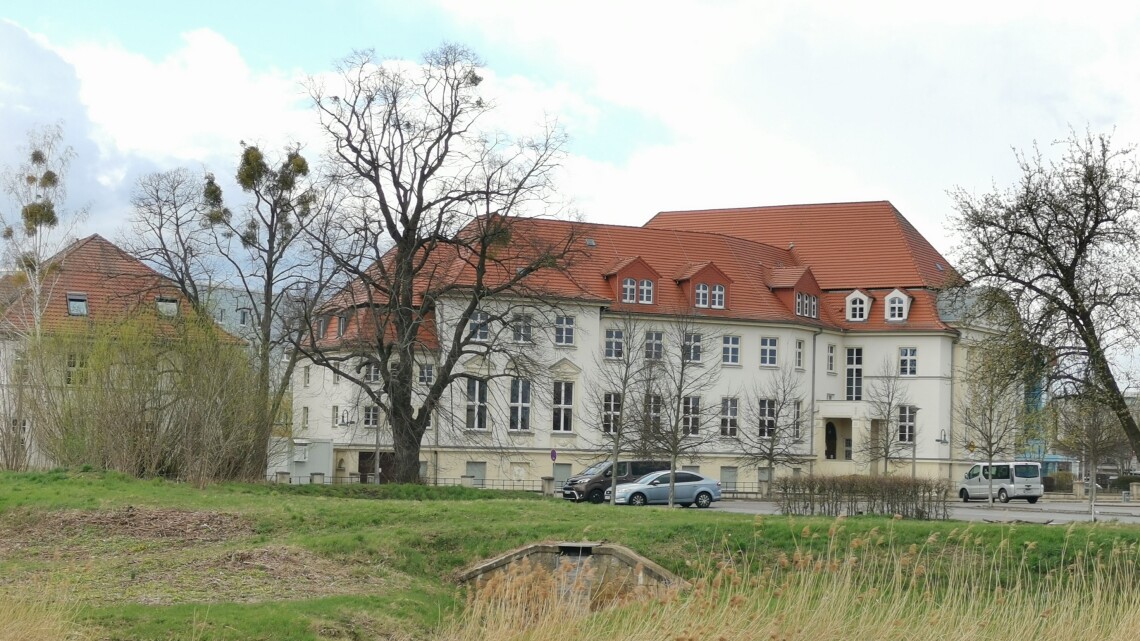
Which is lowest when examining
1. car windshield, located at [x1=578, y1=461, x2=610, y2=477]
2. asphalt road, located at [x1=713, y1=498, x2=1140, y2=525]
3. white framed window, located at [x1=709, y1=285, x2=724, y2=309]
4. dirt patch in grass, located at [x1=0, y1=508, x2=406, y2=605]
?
asphalt road, located at [x1=713, y1=498, x2=1140, y2=525]

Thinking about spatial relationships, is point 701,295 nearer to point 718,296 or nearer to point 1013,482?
point 718,296

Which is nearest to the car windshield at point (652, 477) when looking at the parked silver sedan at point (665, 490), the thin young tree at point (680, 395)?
the parked silver sedan at point (665, 490)

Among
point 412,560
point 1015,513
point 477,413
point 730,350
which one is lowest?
point 1015,513

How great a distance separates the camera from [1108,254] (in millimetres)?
31656

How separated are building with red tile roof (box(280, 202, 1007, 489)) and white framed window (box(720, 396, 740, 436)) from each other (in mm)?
76

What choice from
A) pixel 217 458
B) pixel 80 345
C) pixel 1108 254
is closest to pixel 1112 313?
pixel 1108 254

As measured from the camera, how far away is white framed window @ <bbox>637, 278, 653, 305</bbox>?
2443 inches

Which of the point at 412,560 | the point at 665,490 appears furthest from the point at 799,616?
the point at 665,490

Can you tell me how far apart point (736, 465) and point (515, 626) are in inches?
2008

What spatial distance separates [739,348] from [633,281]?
604 cm

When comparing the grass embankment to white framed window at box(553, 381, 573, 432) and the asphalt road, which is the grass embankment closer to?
the asphalt road

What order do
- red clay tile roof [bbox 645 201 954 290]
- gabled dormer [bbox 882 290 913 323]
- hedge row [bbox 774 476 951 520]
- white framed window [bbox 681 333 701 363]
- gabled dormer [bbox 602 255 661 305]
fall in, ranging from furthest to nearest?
red clay tile roof [bbox 645 201 954 290] < gabled dormer [bbox 882 290 913 323] < gabled dormer [bbox 602 255 661 305] < white framed window [bbox 681 333 701 363] < hedge row [bbox 774 476 951 520]

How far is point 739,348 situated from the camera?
6344cm

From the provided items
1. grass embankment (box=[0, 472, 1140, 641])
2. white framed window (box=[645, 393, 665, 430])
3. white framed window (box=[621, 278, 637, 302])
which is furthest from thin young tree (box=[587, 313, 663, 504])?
grass embankment (box=[0, 472, 1140, 641])
